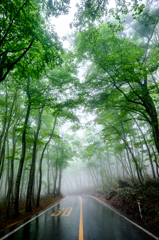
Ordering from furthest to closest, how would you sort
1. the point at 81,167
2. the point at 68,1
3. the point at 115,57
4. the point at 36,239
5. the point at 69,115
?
the point at 81,167, the point at 69,115, the point at 115,57, the point at 68,1, the point at 36,239

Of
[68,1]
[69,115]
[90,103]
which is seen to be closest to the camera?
[68,1]

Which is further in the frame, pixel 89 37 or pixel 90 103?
pixel 90 103

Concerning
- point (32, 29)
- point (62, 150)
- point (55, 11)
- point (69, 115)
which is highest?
point (55, 11)

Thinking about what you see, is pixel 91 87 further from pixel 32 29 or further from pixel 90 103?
pixel 32 29

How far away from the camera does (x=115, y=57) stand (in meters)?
6.14

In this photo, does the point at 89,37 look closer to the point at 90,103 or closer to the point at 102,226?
the point at 90,103

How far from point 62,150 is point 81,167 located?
22910mm

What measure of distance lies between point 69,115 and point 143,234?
8.19 m

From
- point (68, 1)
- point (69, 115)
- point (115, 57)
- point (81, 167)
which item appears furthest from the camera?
point (81, 167)

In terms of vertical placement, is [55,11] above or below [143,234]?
above

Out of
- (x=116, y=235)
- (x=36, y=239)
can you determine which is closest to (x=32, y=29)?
(x=36, y=239)

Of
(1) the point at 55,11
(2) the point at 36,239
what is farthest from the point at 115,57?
(2) the point at 36,239

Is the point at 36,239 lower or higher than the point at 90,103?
lower

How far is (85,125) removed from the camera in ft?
34.4
